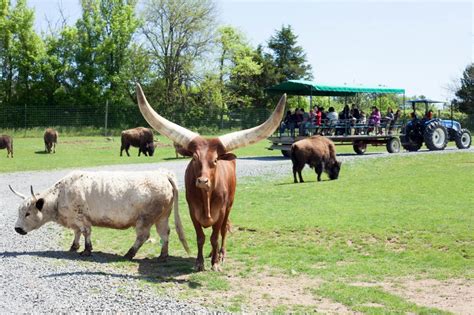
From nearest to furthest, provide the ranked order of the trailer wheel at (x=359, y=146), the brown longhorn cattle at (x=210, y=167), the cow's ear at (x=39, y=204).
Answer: the brown longhorn cattle at (x=210, y=167) → the cow's ear at (x=39, y=204) → the trailer wheel at (x=359, y=146)

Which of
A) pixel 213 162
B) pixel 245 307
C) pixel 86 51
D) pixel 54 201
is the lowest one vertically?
pixel 245 307

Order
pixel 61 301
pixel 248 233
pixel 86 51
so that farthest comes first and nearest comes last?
pixel 86 51, pixel 248 233, pixel 61 301

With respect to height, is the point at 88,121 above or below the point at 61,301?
above

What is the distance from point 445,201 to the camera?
613 inches

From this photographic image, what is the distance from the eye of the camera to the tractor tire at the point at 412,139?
3622cm

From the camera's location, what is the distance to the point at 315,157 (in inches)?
848

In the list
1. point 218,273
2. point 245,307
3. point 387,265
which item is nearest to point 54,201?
point 218,273

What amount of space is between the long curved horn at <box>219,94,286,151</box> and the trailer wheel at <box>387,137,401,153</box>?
2660 centimetres

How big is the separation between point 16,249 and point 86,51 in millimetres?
54522

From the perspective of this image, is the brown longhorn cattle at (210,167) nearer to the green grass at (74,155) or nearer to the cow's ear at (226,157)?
the cow's ear at (226,157)

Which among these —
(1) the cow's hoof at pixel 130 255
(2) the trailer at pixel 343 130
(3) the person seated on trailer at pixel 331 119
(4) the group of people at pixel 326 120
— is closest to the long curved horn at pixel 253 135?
(1) the cow's hoof at pixel 130 255

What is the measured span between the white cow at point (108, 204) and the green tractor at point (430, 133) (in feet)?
89.1

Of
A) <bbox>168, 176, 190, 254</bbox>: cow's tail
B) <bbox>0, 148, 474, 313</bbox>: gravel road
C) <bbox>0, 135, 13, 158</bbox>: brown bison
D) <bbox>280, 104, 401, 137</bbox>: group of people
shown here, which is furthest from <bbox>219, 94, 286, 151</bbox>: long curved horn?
<bbox>0, 135, 13, 158</bbox>: brown bison

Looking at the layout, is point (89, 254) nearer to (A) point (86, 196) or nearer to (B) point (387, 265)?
(A) point (86, 196)
